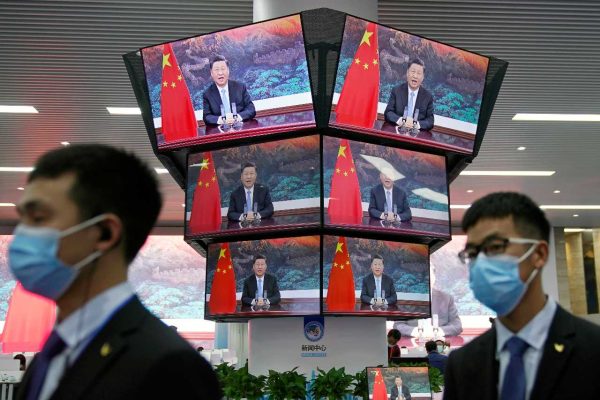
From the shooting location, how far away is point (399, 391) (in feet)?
16.6

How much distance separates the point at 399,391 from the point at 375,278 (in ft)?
2.98

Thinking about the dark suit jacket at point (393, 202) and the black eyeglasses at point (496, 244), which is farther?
the dark suit jacket at point (393, 202)

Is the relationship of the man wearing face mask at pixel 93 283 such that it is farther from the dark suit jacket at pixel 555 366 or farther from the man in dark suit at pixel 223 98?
the man in dark suit at pixel 223 98

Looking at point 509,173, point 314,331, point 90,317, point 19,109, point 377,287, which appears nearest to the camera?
point 90,317

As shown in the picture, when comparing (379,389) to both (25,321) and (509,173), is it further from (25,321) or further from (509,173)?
(25,321)

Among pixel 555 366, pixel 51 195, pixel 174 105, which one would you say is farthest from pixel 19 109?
pixel 555 366

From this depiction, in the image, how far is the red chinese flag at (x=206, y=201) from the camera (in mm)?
5582

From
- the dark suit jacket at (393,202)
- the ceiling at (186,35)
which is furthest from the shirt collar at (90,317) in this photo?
the ceiling at (186,35)

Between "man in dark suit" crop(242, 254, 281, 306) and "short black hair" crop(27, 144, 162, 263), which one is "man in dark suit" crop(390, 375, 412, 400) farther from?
"short black hair" crop(27, 144, 162, 263)

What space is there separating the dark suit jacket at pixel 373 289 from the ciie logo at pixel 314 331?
53 cm

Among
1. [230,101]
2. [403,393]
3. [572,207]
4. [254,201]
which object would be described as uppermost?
[572,207]

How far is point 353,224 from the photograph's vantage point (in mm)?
5293

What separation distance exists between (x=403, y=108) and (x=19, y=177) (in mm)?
10893

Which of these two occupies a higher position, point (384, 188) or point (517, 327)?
point (384, 188)
